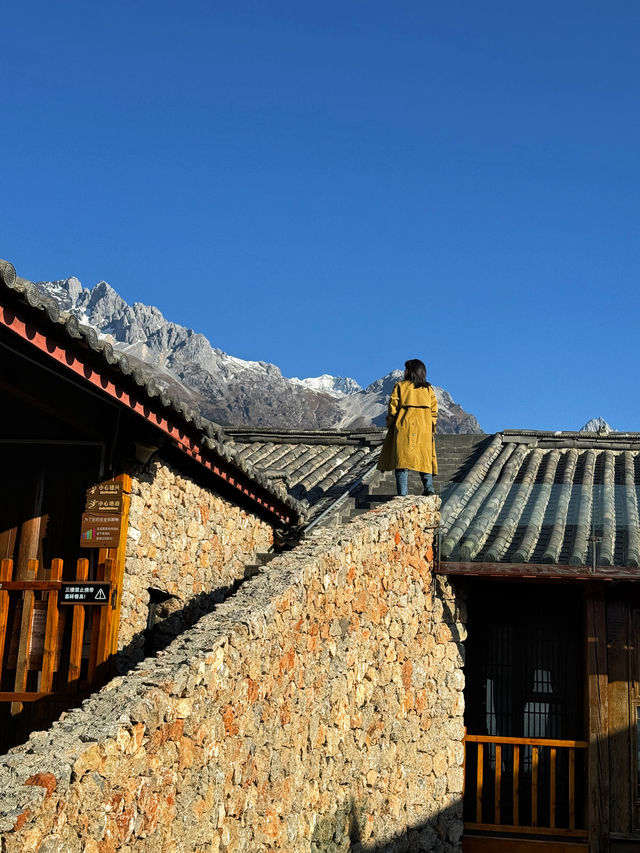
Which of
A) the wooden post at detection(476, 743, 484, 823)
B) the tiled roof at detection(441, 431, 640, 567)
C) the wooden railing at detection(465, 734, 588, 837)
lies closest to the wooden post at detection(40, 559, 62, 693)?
the tiled roof at detection(441, 431, 640, 567)

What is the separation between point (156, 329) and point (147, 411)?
5608 inches

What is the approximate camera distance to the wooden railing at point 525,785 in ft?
29.4

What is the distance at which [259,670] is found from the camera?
539cm

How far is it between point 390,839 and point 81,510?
12.3 ft

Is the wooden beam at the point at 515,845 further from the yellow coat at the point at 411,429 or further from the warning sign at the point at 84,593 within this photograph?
the warning sign at the point at 84,593

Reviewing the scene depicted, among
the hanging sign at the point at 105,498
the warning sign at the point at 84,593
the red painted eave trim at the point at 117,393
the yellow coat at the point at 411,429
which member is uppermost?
the yellow coat at the point at 411,429

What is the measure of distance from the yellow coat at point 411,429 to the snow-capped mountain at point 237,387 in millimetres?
86968

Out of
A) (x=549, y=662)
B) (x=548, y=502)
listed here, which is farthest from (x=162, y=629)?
(x=548, y=502)

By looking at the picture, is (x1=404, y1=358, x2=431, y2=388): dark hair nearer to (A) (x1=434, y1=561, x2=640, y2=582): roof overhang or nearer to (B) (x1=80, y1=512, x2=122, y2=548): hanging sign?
(A) (x1=434, y1=561, x2=640, y2=582): roof overhang

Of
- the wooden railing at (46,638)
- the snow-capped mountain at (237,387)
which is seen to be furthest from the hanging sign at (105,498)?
the snow-capped mountain at (237,387)

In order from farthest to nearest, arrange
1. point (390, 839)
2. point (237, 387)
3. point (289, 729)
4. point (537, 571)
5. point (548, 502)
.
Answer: point (237, 387) < point (548, 502) < point (537, 571) < point (390, 839) < point (289, 729)

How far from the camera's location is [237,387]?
119 metres

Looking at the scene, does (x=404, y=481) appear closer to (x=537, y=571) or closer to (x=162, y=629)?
(x=537, y=571)

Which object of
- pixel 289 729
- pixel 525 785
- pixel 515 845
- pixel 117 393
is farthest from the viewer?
pixel 525 785
